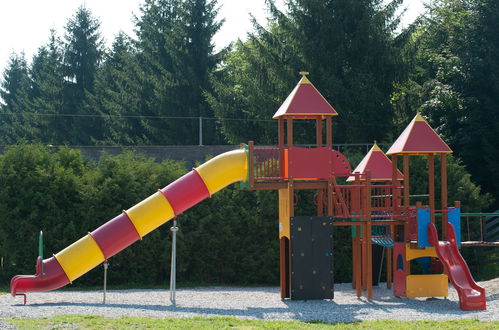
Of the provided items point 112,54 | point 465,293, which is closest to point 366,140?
point 465,293

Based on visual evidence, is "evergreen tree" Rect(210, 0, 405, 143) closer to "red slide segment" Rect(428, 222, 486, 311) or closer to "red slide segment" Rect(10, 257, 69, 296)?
"red slide segment" Rect(428, 222, 486, 311)

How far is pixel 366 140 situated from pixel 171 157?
8.18 meters

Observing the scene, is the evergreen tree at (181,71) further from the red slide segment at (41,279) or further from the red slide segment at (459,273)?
the red slide segment at (459,273)

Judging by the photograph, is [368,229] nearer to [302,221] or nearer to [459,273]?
[302,221]

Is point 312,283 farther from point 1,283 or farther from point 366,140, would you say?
point 366,140

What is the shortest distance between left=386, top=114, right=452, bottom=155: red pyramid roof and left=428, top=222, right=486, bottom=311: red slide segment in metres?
1.66

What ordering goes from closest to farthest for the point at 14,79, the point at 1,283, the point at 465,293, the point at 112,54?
the point at 465,293 < the point at 1,283 < the point at 112,54 < the point at 14,79

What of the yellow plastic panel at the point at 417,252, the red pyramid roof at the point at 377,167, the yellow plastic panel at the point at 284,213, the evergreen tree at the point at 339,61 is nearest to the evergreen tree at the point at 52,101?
the evergreen tree at the point at 339,61

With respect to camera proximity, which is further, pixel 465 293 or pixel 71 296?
pixel 71 296

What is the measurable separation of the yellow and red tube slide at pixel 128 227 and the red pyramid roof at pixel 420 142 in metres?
3.61

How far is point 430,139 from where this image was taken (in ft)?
54.0

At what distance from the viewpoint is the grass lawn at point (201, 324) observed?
11641 millimetres

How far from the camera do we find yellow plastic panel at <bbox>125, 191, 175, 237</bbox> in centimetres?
1616

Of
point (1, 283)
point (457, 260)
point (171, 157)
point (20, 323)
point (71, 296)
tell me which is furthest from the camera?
point (171, 157)
